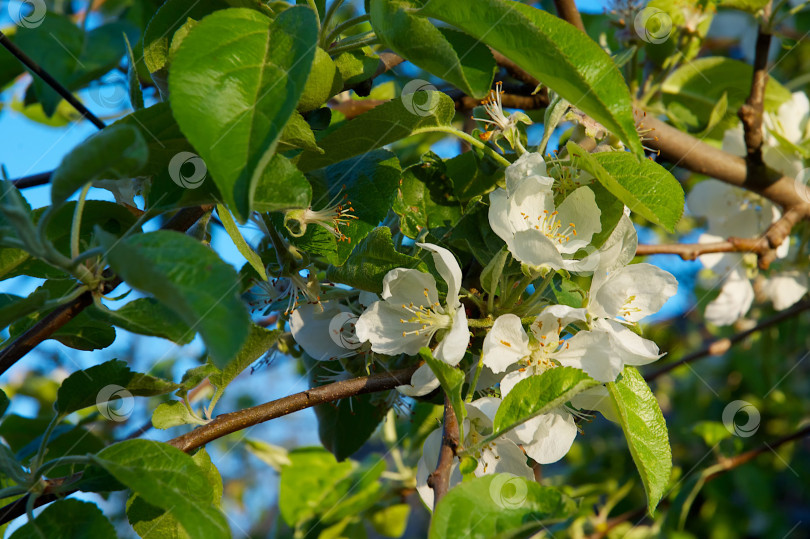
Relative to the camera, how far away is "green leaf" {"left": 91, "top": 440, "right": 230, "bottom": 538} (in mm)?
668

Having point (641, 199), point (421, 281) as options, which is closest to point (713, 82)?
point (641, 199)

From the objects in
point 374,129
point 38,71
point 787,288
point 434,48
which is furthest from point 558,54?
point 787,288

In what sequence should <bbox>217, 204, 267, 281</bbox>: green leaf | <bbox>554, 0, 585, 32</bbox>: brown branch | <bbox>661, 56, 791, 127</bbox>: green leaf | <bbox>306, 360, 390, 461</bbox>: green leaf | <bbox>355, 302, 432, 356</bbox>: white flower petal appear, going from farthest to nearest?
<bbox>661, 56, 791, 127</bbox>: green leaf
<bbox>554, 0, 585, 32</bbox>: brown branch
<bbox>306, 360, 390, 461</bbox>: green leaf
<bbox>355, 302, 432, 356</bbox>: white flower petal
<bbox>217, 204, 267, 281</bbox>: green leaf

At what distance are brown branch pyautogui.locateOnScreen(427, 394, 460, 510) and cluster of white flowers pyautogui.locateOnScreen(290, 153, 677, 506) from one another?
6 centimetres

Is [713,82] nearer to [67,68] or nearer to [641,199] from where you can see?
[641,199]

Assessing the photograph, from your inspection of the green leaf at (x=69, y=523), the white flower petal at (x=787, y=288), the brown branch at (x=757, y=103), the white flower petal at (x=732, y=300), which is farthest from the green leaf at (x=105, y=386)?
the white flower petal at (x=787, y=288)

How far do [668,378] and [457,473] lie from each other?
3009mm

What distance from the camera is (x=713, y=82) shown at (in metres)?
1.65

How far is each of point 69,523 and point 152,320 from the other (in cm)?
24

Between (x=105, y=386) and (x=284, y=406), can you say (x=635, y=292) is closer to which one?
(x=284, y=406)

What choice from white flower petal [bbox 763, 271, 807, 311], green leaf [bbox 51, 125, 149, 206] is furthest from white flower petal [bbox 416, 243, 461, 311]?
white flower petal [bbox 763, 271, 807, 311]

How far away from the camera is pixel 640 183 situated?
2.61 feet

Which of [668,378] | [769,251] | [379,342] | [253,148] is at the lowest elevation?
[668,378]

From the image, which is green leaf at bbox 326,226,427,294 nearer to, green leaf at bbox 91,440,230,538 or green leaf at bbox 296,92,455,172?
green leaf at bbox 296,92,455,172
